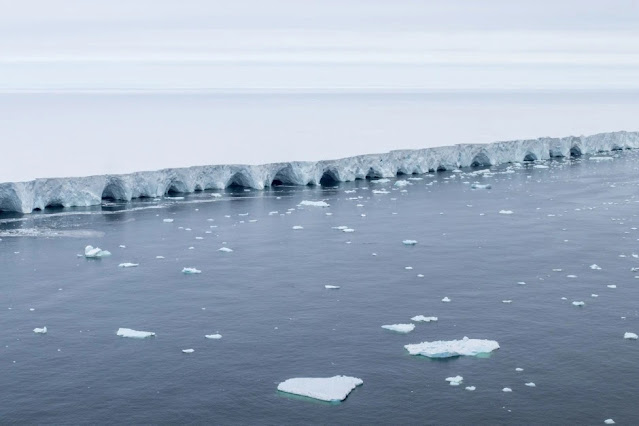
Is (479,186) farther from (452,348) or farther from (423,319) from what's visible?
(452,348)

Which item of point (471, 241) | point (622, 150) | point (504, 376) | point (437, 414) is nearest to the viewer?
point (437, 414)

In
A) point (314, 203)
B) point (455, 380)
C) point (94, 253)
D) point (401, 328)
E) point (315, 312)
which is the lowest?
point (455, 380)

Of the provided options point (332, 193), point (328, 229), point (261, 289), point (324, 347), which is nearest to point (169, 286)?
point (261, 289)

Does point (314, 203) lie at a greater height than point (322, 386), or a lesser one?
greater

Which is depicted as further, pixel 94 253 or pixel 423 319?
pixel 94 253

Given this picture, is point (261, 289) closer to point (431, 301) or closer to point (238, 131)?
point (431, 301)

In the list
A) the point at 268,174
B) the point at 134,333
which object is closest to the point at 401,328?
the point at 134,333

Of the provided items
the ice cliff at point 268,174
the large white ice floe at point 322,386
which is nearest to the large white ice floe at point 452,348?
the large white ice floe at point 322,386
